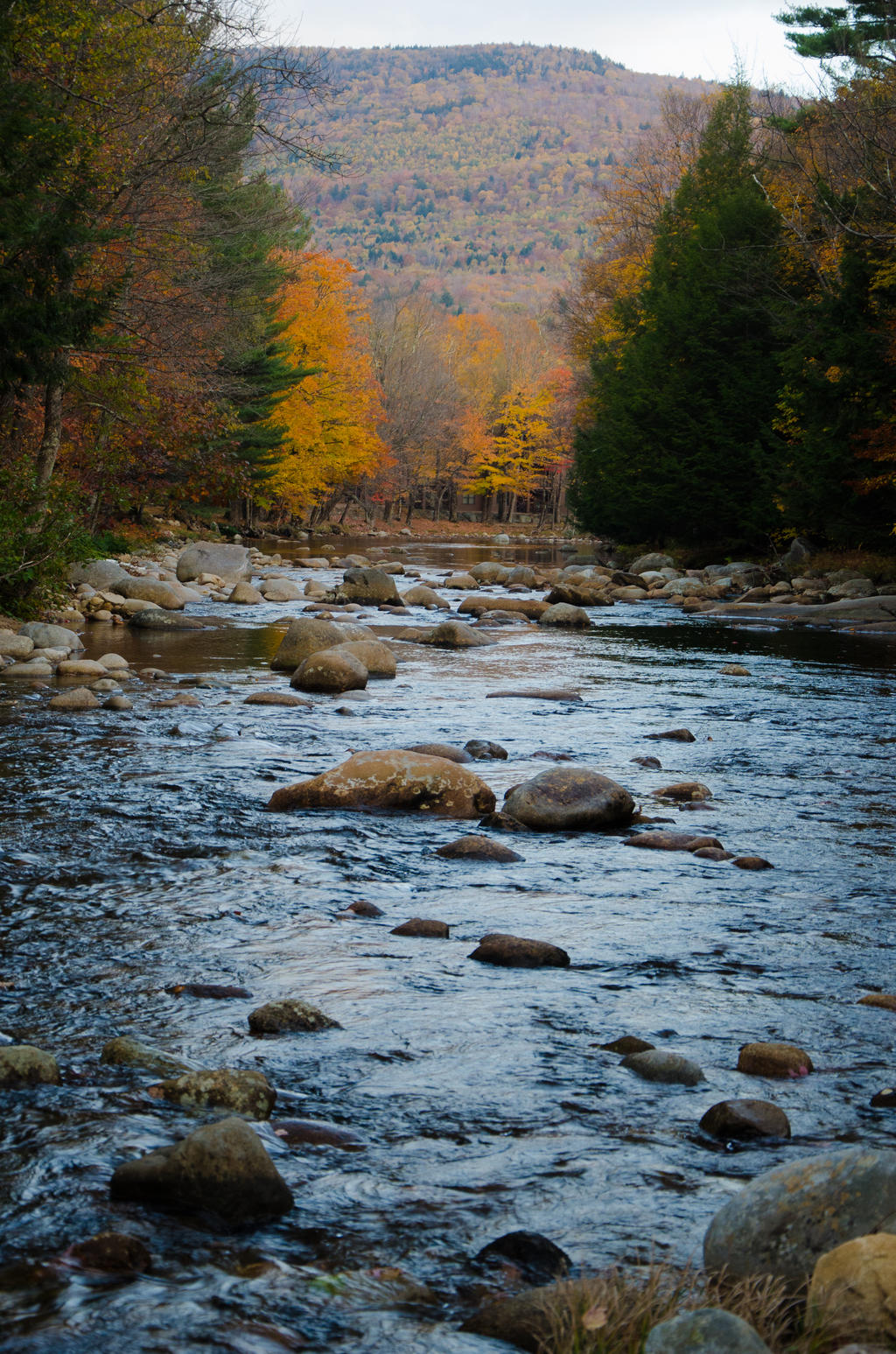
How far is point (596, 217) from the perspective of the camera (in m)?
42.9

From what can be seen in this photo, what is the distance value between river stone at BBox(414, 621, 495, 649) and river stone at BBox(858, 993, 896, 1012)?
12156 millimetres

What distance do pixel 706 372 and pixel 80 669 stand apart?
22.5m

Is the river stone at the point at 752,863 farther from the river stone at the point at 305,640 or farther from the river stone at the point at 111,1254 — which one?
the river stone at the point at 305,640

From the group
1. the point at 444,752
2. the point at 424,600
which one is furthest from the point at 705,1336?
the point at 424,600

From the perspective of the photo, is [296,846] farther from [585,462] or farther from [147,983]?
[585,462]

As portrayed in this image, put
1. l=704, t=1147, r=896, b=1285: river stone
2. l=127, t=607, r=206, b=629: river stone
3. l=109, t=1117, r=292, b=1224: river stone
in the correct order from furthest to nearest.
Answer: l=127, t=607, r=206, b=629: river stone, l=109, t=1117, r=292, b=1224: river stone, l=704, t=1147, r=896, b=1285: river stone

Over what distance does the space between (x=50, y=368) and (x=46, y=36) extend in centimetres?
605

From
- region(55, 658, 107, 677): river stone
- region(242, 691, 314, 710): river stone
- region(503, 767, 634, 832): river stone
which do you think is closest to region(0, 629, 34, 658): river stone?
region(55, 658, 107, 677): river stone

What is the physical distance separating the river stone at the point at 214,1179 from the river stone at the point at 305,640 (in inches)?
399

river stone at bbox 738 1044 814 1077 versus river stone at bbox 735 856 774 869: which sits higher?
river stone at bbox 738 1044 814 1077

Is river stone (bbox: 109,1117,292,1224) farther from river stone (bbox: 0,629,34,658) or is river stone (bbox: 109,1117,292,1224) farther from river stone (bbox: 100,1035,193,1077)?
river stone (bbox: 0,629,34,658)

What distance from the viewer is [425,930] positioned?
5.03m

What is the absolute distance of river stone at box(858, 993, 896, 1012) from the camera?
14.2 ft

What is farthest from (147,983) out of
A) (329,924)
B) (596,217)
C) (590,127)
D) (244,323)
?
(590,127)
